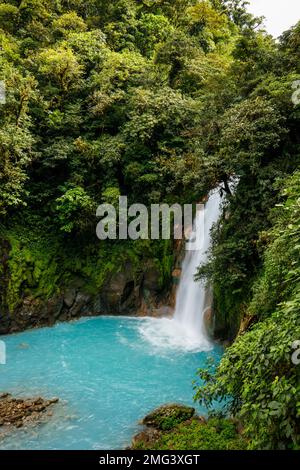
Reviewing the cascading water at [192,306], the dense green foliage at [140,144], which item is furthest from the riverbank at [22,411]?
the cascading water at [192,306]

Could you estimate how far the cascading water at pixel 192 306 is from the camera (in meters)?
11.8

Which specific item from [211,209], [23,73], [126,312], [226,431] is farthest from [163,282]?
[23,73]

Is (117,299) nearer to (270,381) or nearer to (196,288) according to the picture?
(196,288)

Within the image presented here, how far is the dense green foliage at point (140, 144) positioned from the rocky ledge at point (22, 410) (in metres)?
2.97

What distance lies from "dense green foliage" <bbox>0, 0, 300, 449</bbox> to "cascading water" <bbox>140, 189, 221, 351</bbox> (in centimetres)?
78

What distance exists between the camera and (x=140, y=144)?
14.6 meters

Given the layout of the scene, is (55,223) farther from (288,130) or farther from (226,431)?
(226,431)

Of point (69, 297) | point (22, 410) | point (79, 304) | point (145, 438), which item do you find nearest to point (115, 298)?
point (79, 304)

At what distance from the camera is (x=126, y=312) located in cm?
1427

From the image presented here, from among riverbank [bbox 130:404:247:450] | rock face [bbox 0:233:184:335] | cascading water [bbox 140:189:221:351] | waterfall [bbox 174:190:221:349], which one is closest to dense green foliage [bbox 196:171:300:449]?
riverbank [bbox 130:404:247:450]

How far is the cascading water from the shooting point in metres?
11.8

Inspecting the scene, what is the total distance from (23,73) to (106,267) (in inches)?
349

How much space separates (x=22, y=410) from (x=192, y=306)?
6357mm

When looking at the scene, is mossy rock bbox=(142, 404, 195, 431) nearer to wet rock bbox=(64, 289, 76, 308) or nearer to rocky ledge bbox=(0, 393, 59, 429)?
rocky ledge bbox=(0, 393, 59, 429)
